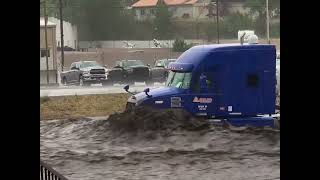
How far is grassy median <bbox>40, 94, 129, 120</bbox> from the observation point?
9023 millimetres

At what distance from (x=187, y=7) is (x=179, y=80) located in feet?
35.4

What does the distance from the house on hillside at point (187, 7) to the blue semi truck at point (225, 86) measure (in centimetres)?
900

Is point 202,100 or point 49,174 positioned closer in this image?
point 49,174

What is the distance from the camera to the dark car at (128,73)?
12773 mm

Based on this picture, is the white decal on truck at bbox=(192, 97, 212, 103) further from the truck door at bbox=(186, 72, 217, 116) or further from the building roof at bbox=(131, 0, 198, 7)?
the building roof at bbox=(131, 0, 198, 7)

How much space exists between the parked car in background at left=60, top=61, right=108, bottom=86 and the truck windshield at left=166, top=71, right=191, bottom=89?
17.9 ft

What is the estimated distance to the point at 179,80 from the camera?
6.98 meters

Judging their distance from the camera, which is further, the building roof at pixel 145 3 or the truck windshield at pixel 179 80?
the building roof at pixel 145 3

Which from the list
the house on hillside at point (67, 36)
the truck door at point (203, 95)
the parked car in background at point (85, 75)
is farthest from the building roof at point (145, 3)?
the truck door at point (203, 95)

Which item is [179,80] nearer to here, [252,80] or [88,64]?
[252,80]

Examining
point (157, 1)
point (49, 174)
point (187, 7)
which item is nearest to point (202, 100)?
point (49, 174)

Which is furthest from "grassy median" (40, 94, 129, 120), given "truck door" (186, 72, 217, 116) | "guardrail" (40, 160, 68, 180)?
"guardrail" (40, 160, 68, 180)

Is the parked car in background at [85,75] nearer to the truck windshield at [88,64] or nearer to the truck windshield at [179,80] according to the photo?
the truck windshield at [88,64]

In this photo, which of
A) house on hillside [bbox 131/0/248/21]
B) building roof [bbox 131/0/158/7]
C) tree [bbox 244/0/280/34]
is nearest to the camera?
tree [bbox 244/0/280/34]
